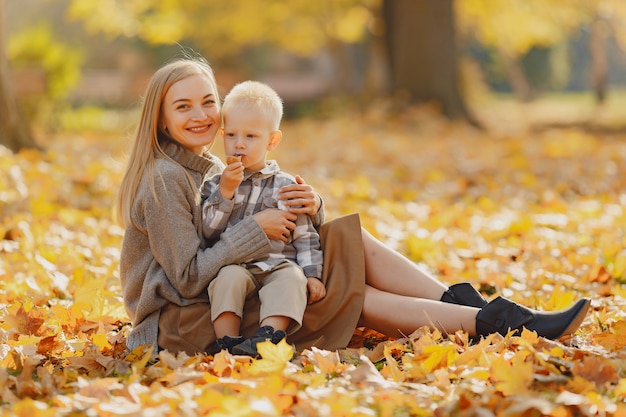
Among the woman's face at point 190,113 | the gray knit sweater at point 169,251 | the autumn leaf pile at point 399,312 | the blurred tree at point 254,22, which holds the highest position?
the blurred tree at point 254,22

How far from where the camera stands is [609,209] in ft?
21.7

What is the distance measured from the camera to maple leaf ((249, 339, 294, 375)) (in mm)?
2617

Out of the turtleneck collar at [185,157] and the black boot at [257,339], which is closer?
the black boot at [257,339]

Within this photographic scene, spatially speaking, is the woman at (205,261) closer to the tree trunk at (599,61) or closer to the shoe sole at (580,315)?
the shoe sole at (580,315)

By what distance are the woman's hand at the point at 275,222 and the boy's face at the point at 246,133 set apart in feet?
0.68

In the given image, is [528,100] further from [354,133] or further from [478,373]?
[478,373]

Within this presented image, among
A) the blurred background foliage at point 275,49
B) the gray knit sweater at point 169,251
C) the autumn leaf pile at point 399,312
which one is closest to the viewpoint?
the autumn leaf pile at point 399,312

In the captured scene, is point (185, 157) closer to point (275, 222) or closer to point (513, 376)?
point (275, 222)

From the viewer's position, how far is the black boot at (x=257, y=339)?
2828mm

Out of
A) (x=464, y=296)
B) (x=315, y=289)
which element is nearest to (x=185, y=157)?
(x=315, y=289)

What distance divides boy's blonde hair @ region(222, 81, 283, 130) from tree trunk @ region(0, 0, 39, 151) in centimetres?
→ 498

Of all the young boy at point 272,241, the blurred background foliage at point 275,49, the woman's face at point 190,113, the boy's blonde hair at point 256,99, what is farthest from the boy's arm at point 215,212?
the blurred background foliage at point 275,49

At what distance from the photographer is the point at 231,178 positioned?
9.87ft

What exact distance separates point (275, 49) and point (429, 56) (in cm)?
2459
